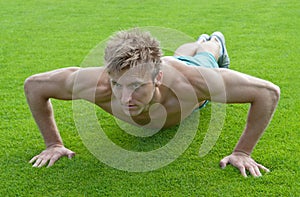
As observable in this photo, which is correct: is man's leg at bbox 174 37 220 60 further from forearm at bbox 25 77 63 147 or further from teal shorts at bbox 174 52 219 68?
forearm at bbox 25 77 63 147

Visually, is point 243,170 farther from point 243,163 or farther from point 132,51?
point 132,51

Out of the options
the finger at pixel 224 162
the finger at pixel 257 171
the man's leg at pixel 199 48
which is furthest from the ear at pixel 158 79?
the man's leg at pixel 199 48

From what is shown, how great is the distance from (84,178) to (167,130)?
649 mm

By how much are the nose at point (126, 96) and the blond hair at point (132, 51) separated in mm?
103

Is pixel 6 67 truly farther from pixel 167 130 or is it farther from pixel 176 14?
pixel 176 14

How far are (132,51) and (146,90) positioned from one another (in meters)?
0.20

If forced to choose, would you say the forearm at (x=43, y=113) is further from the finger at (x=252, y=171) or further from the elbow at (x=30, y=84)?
the finger at (x=252, y=171)

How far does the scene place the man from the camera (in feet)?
6.06

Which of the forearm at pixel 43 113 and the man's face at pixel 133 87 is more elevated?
the man's face at pixel 133 87

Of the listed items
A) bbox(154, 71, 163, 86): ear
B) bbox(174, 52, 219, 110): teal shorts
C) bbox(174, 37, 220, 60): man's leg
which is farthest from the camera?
bbox(174, 37, 220, 60): man's leg

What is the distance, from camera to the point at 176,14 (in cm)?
533

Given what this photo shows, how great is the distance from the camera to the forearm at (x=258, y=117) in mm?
2031

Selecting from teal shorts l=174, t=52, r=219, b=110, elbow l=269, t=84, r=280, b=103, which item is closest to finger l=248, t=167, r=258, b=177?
elbow l=269, t=84, r=280, b=103

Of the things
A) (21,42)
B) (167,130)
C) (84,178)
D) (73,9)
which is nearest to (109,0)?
(73,9)
